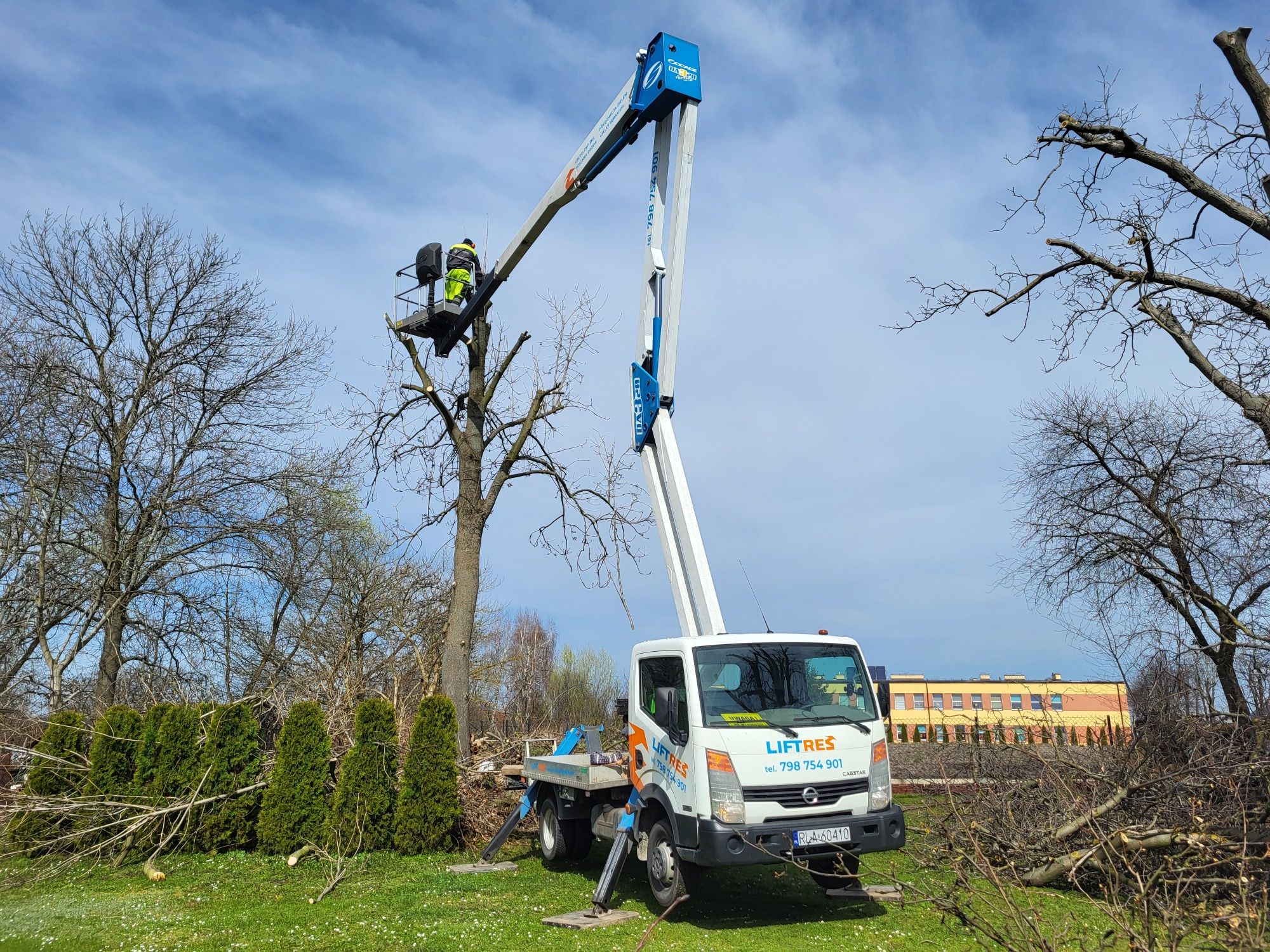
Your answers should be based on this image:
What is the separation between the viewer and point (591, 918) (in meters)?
8.07

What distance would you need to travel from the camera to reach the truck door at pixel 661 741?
794 centimetres

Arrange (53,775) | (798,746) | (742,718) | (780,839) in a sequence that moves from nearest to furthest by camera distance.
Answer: (780,839) < (798,746) < (742,718) < (53,775)

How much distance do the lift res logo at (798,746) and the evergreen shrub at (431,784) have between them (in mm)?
6446

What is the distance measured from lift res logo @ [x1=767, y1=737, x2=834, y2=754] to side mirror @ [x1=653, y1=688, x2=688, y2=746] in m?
0.76

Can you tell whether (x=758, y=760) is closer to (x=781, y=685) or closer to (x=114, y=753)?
(x=781, y=685)

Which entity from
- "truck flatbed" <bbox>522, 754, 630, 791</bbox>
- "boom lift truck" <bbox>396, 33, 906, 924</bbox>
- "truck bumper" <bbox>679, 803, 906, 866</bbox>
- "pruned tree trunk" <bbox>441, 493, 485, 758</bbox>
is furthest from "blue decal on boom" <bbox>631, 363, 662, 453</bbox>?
"pruned tree trunk" <bbox>441, 493, 485, 758</bbox>

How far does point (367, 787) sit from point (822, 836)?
7.18 meters

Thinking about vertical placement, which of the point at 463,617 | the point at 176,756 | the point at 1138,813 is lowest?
the point at 1138,813

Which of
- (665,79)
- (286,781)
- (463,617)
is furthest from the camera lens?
(463,617)

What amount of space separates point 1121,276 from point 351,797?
37.6 ft

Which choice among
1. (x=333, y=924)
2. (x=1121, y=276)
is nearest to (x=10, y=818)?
(x=333, y=924)

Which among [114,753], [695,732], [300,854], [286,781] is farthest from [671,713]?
[114,753]

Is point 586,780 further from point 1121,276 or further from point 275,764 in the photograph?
point 1121,276

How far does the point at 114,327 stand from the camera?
20844mm
